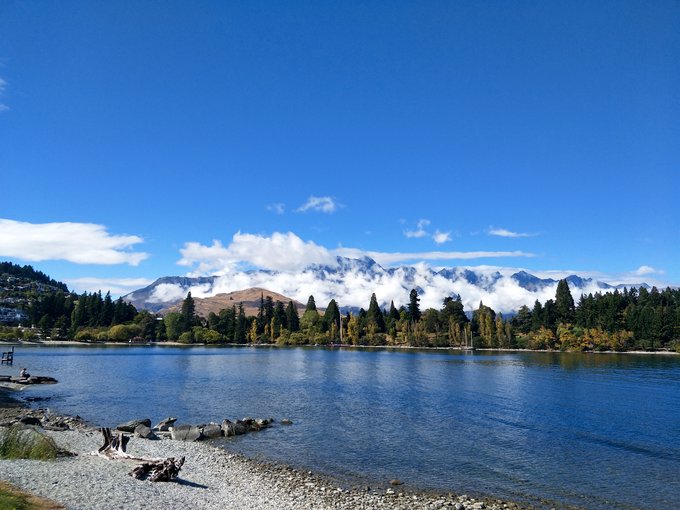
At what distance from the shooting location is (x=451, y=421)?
5003 centimetres

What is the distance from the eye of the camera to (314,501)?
25.5 meters

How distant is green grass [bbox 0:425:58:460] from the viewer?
27.4 metres

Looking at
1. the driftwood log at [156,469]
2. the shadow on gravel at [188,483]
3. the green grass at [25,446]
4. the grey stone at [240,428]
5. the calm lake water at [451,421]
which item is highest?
the green grass at [25,446]

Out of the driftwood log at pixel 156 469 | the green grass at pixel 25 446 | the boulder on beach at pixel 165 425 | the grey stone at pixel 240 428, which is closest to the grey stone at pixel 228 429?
the grey stone at pixel 240 428

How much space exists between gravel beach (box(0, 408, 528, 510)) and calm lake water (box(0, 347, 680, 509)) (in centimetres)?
280

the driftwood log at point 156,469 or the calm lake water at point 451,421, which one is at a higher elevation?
the driftwood log at point 156,469

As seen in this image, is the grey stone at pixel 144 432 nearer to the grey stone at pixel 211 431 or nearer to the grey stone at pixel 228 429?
the grey stone at pixel 211 431

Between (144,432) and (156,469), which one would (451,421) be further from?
(156,469)

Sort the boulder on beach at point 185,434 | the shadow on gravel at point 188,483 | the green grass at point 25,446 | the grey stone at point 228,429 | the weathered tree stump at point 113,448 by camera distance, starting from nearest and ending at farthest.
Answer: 1. the shadow on gravel at point 188,483
2. the green grass at point 25,446
3. the weathered tree stump at point 113,448
4. the boulder on beach at point 185,434
5. the grey stone at point 228,429

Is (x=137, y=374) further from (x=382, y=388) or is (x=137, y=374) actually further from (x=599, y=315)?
(x=599, y=315)

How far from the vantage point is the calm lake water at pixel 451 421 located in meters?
31.3

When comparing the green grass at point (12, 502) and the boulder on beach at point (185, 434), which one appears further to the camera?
the boulder on beach at point (185, 434)

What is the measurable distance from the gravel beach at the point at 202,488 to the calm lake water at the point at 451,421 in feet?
9.17

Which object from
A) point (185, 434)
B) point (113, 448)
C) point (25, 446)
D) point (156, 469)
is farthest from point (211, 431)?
point (156, 469)
